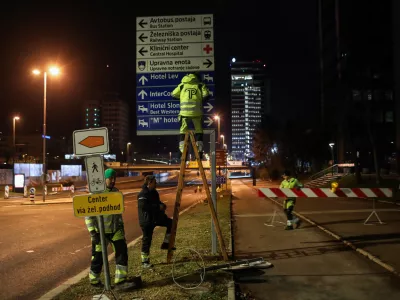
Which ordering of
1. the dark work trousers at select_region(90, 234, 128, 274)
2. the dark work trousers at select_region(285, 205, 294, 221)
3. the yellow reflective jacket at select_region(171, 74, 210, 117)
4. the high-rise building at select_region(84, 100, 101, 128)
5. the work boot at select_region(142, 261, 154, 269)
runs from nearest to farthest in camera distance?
the dark work trousers at select_region(90, 234, 128, 274), the work boot at select_region(142, 261, 154, 269), the yellow reflective jacket at select_region(171, 74, 210, 117), the dark work trousers at select_region(285, 205, 294, 221), the high-rise building at select_region(84, 100, 101, 128)

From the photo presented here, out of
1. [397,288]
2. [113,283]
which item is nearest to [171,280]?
[113,283]

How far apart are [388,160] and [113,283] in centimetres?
6541

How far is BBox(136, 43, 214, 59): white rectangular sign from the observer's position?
843 cm

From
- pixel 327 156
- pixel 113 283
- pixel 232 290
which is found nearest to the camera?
pixel 232 290

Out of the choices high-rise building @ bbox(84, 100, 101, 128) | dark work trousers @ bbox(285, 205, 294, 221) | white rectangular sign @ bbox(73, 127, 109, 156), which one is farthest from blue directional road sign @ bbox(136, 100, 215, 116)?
high-rise building @ bbox(84, 100, 101, 128)

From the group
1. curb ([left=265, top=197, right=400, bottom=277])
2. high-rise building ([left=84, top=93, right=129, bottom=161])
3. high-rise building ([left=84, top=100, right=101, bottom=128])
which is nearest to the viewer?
curb ([left=265, top=197, right=400, bottom=277])

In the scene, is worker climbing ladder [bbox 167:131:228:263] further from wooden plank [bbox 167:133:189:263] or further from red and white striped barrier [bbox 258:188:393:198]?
red and white striped barrier [bbox 258:188:393:198]

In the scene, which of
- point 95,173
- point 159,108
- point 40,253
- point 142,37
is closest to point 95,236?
point 95,173

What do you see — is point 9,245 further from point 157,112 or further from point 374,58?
point 374,58

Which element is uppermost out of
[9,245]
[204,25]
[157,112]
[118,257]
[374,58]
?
[374,58]

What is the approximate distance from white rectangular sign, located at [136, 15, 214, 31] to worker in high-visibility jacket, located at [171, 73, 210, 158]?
114cm

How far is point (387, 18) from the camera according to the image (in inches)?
2174

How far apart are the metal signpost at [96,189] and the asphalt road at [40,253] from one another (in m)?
2.25

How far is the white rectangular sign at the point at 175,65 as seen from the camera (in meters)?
8.39
